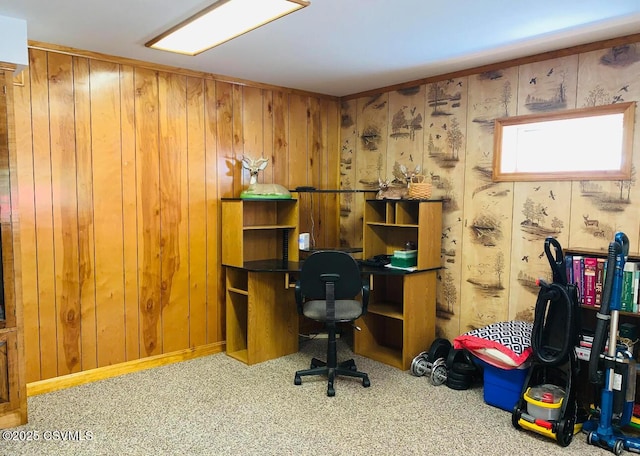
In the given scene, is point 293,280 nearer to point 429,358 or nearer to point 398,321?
point 398,321

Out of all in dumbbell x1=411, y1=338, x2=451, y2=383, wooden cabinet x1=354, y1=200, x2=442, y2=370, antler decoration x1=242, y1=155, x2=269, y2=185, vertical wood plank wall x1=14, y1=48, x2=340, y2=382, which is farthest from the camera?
antler decoration x1=242, y1=155, x2=269, y2=185

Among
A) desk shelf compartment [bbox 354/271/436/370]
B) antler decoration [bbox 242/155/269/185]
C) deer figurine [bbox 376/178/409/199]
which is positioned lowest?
desk shelf compartment [bbox 354/271/436/370]

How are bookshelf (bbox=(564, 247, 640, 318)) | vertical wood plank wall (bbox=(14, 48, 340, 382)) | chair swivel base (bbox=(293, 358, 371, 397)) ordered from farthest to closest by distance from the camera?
chair swivel base (bbox=(293, 358, 371, 397))
vertical wood plank wall (bbox=(14, 48, 340, 382))
bookshelf (bbox=(564, 247, 640, 318))

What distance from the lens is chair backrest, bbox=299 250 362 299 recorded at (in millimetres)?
3240

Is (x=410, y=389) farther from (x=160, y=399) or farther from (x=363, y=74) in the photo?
(x=363, y=74)

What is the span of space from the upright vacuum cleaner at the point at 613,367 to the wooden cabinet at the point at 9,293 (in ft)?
10.7

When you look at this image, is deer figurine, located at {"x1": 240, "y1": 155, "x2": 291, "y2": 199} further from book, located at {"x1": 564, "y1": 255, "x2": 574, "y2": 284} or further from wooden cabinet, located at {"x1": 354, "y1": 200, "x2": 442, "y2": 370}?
book, located at {"x1": 564, "y1": 255, "x2": 574, "y2": 284}

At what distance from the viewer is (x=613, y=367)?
2.59 meters

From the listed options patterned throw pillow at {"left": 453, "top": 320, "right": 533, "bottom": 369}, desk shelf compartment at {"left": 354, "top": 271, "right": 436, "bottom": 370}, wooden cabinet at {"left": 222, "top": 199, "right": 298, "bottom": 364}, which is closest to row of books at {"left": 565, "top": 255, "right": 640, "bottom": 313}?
patterned throw pillow at {"left": 453, "top": 320, "right": 533, "bottom": 369}

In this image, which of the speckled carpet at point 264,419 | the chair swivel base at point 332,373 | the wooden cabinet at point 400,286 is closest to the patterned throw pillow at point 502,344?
the speckled carpet at point 264,419

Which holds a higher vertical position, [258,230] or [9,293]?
[258,230]

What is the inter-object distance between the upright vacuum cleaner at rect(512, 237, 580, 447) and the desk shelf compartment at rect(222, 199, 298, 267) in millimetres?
2061

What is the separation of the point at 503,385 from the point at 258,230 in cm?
236

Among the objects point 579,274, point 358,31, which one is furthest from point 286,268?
point 579,274
